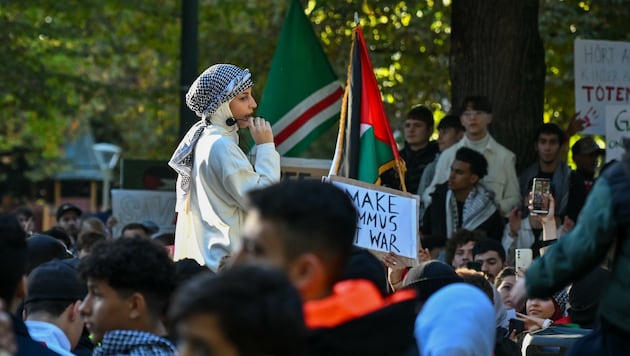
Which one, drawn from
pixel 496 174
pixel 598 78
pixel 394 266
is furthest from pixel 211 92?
pixel 598 78

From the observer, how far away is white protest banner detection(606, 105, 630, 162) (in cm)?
1308

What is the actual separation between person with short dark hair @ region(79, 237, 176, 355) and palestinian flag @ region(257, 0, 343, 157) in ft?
20.2

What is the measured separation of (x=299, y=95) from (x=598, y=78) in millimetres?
3504

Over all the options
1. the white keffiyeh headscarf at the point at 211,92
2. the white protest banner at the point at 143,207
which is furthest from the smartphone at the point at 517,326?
the white protest banner at the point at 143,207

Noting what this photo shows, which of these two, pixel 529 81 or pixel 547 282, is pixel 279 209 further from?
pixel 529 81

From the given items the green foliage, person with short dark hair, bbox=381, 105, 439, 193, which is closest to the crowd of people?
person with short dark hair, bbox=381, 105, 439, 193

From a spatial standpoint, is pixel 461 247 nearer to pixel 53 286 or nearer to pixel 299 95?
pixel 299 95

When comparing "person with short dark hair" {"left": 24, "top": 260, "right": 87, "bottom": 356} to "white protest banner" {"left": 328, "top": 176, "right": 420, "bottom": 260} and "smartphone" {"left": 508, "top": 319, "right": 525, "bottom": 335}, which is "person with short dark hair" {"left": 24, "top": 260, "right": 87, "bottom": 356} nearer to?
"white protest banner" {"left": 328, "top": 176, "right": 420, "bottom": 260}

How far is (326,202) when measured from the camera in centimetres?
388

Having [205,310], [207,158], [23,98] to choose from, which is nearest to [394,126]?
[23,98]

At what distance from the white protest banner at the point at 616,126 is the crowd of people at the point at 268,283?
3.97m

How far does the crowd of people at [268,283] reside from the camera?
10.7 ft

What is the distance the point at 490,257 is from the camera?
1063 centimetres

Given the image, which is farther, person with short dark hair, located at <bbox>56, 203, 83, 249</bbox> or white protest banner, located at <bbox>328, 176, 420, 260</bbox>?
person with short dark hair, located at <bbox>56, 203, 83, 249</bbox>
